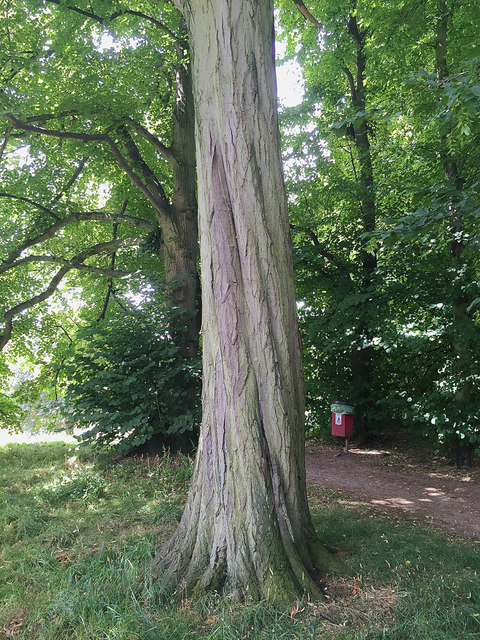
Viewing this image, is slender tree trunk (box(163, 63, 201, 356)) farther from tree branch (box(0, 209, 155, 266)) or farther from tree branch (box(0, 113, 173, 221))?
tree branch (box(0, 209, 155, 266))

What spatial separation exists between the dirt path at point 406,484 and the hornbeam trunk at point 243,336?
111 inches

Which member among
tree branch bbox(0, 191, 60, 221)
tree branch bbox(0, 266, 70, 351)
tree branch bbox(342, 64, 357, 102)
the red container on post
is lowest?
the red container on post

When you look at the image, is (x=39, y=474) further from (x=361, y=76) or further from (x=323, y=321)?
(x=361, y=76)

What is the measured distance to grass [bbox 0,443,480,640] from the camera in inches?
119

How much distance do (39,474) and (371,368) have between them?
7.30 meters

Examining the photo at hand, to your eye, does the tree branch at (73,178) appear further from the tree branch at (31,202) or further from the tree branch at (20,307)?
the tree branch at (20,307)

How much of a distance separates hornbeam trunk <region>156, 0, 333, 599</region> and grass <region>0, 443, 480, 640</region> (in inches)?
11.7

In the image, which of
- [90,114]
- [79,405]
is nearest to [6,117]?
[90,114]

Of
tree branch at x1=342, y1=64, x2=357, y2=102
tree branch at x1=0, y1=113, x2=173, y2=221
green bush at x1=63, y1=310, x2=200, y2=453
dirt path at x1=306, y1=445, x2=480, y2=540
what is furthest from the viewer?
tree branch at x1=342, y1=64, x2=357, y2=102

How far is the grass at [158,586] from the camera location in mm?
3025

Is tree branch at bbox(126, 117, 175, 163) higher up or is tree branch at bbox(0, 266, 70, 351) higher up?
tree branch at bbox(126, 117, 175, 163)

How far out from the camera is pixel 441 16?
8.16 metres

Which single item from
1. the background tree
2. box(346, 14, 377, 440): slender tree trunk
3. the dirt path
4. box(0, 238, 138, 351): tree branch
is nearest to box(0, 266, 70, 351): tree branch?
box(0, 238, 138, 351): tree branch

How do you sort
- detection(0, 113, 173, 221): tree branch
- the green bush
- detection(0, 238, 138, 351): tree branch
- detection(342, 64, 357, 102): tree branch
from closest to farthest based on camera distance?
the green bush < detection(0, 113, 173, 221): tree branch < detection(0, 238, 138, 351): tree branch < detection(342, 64, 357, 102): tree branch
